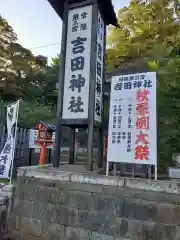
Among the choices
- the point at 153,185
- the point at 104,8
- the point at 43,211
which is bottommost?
the point at 43,211

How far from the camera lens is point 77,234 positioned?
156 inches

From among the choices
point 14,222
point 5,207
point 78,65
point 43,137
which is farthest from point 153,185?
point 5,207

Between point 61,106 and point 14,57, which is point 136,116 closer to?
point 61,106

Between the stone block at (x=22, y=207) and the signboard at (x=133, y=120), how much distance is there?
2144 mm

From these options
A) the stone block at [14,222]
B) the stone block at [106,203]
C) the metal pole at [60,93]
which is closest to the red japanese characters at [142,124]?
the stone block at [106,203]

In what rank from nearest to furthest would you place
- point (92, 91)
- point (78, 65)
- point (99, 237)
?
point (99, 237) < point (92, 91) < point (78, 65)

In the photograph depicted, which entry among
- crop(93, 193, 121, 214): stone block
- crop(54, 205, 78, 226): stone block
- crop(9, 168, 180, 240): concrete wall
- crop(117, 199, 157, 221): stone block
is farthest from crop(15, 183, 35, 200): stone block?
crop(117, 199, 157, 221): stone block

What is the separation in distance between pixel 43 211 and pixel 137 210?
2031mm

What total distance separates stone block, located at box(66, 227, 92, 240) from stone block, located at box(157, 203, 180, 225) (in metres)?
1.40

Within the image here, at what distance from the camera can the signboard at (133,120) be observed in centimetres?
384

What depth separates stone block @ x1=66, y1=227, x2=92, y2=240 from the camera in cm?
391

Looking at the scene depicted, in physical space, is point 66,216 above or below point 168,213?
below

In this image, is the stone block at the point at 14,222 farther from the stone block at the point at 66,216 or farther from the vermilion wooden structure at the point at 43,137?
the vermilion wooden structure at the point at 43,137

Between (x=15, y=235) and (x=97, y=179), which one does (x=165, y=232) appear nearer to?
(x=97, y=179)
